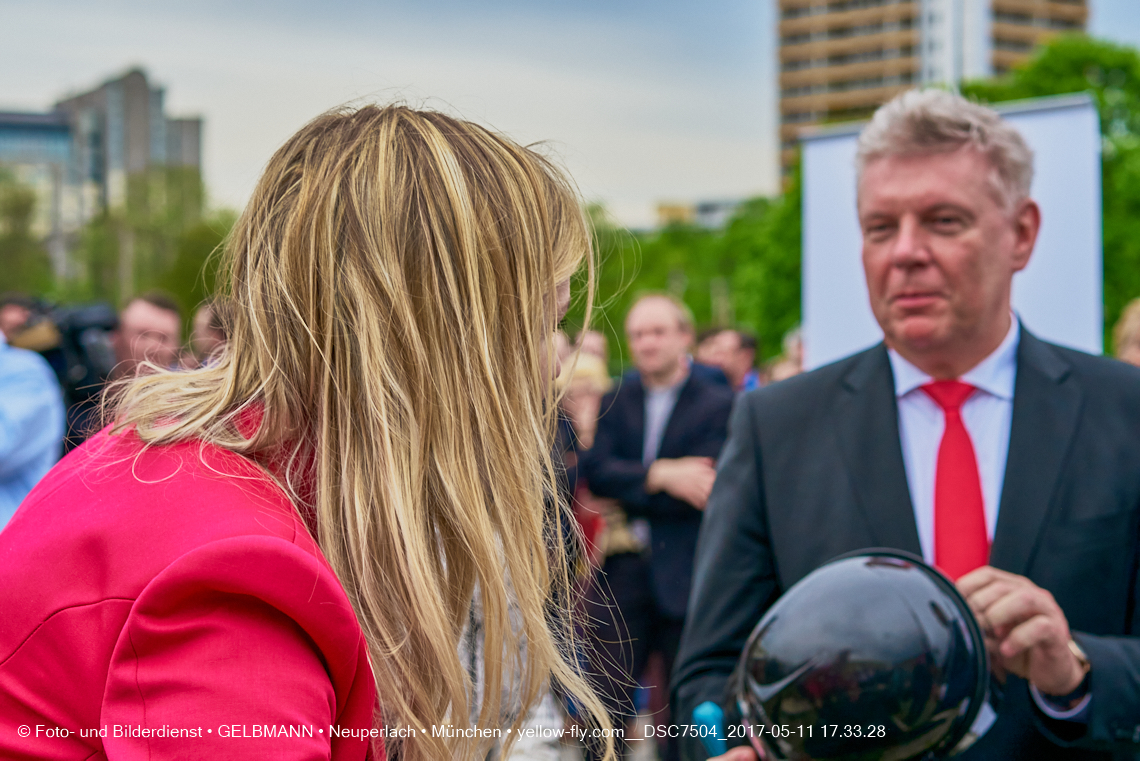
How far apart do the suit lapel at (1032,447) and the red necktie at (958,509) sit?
0.06 metres

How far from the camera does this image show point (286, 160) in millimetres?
1268

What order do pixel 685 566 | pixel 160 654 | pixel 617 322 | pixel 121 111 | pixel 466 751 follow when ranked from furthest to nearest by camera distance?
A: 1. pixel 121 111
2. pixel 617 322
3. pixel 685 566
4. pixel 466 751
5. pixel 160 654

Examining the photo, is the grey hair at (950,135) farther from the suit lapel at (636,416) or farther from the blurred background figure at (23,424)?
the suit lapel at (636,416)

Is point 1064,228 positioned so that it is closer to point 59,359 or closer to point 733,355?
point 59,359

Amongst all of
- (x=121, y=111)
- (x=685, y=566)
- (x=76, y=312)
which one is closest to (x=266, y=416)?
(x=685, y=566)

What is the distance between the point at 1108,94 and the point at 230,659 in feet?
101

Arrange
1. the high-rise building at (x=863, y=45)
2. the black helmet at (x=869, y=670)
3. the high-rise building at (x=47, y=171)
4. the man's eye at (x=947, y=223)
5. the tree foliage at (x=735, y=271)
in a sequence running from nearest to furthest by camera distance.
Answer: the black helmet at (x=869, y=670), the man's eye at (x=947, y=223), the tree foliage at (x=735, y=271), the high-rise building at (x=47, y=171), the high-rise building at (x=863, y=45)

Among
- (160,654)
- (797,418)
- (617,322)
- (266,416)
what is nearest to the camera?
(160,654)

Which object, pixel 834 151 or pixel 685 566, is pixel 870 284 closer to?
pixel 834 151

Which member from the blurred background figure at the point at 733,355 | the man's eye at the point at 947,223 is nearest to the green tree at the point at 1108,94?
the blurred background figure at the point at 733,355

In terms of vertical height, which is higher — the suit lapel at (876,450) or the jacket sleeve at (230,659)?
the jacket sleeve at (230,659)

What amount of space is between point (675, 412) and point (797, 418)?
3648 millimetres

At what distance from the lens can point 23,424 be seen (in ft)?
13.9

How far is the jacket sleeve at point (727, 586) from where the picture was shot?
6.66ft
